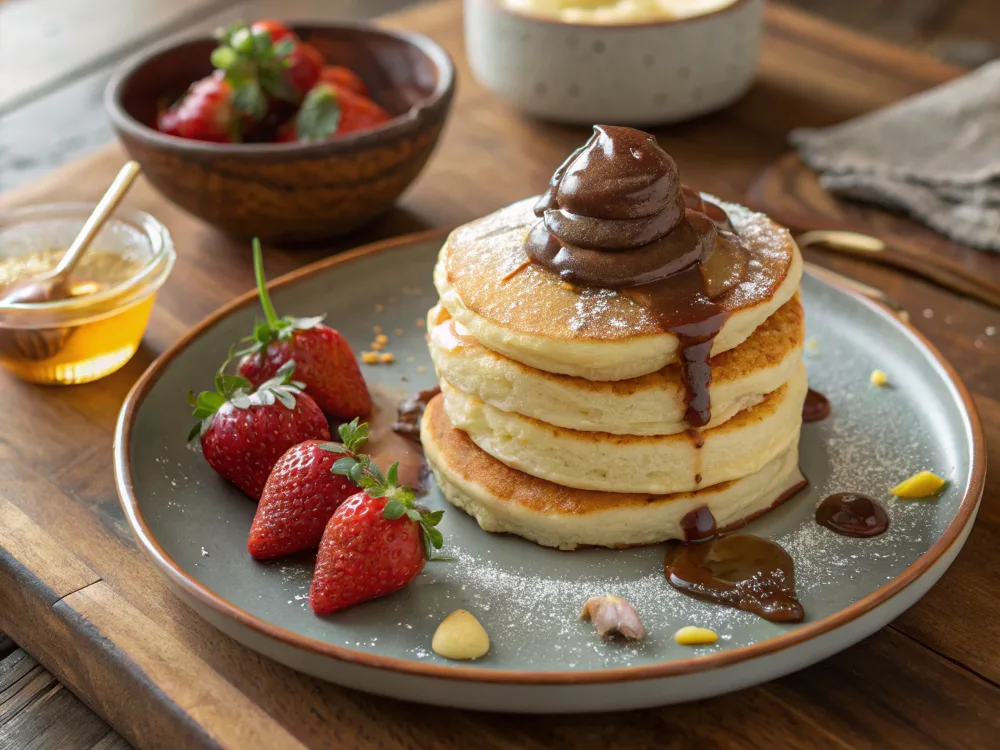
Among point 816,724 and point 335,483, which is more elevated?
point 335,483

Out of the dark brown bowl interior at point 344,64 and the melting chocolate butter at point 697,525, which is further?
the dark brown bowl interior at point 344,64

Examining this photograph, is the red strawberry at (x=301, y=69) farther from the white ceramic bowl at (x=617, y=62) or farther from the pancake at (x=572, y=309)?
the pancake at (x=572, y=309)

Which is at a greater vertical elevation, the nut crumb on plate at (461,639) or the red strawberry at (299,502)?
the red strawberry at (299,502)

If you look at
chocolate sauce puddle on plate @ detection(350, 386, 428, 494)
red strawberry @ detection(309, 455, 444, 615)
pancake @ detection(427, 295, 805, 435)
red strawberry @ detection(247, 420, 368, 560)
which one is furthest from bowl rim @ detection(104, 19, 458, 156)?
red strawberry @ detection(309, 455, 444, 615)

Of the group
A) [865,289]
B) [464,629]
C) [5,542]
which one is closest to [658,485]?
[464,629]

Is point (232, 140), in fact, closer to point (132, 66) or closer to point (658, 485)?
point (132, 66)

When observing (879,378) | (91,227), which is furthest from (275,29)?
(879,378)

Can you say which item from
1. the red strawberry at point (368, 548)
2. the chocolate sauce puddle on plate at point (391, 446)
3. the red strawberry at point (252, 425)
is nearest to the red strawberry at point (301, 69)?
the chocolate sauce puddle on plate at point (391, 446)
